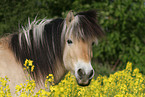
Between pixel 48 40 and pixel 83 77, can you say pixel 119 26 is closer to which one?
pixel 48 40

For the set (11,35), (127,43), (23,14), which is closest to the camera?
(11,35)

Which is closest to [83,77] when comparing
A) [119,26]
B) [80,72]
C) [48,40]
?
[80,72]

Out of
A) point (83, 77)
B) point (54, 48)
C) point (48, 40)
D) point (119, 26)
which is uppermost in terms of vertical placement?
point (48, 40)

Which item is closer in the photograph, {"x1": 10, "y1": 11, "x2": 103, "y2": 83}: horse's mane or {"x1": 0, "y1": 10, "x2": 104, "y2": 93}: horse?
{"x1": 0, "y1": 10, "x2": 104, "y2": 93}: horse

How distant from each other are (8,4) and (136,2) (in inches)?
199

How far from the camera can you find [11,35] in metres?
2.98

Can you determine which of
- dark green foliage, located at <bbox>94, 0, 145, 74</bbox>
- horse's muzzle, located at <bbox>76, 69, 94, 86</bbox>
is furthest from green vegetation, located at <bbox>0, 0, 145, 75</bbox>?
horse's muzzle, located at <bbox>76, 69, 94, 86</bbox>

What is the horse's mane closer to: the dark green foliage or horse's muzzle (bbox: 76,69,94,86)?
horse's muzzle (bbox: 76,69,94,86)

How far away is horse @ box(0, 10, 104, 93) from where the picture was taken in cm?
269

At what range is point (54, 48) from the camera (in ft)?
9.55

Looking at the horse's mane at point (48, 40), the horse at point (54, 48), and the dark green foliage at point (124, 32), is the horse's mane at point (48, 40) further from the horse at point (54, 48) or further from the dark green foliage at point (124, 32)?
the dark green foliage at point (124, 32)

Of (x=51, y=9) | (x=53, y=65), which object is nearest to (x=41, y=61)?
(x=53, y=65)

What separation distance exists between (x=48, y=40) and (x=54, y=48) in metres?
0.15

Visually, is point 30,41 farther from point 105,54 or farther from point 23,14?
point 105,54
